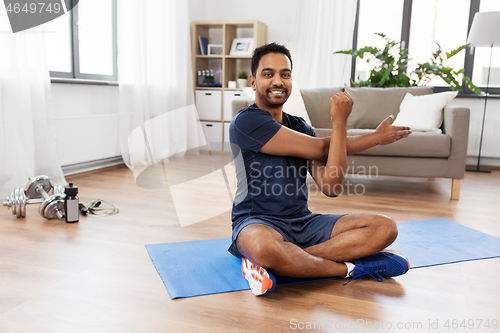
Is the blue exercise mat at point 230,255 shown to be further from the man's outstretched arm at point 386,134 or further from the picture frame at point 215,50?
the picture frame at point 215,50

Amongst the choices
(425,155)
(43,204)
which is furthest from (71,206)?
(425,155)

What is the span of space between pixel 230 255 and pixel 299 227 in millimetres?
356

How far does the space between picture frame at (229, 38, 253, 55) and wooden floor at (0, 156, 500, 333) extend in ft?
10.3

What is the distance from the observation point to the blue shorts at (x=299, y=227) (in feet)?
4.88

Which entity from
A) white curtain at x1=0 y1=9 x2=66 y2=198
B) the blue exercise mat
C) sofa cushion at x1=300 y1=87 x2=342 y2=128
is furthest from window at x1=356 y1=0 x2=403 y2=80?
white curtain at x1=0 y1=9 x2=66 y2=198

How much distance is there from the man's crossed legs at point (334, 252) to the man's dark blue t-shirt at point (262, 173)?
0.35 feet

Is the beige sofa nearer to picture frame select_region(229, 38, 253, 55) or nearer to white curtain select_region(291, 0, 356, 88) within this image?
white curtain select_region(291, 0, 356, 88)

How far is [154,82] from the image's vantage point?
4.21 m

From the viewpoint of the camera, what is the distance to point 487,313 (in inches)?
51.9

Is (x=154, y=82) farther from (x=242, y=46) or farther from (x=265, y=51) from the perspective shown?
(x=265, y=51)

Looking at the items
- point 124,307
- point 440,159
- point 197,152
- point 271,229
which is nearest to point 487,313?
point 271,229

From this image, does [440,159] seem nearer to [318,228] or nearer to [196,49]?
[318,228]

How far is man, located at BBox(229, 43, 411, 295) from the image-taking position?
1444mm

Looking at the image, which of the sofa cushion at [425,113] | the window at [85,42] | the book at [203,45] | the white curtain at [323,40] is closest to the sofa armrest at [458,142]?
the sofa cushion at [425,113]
